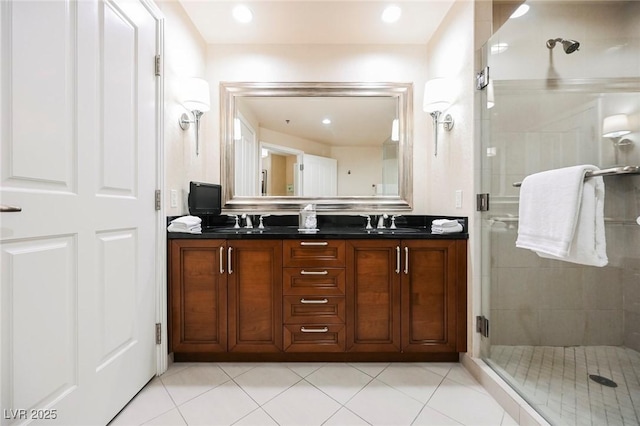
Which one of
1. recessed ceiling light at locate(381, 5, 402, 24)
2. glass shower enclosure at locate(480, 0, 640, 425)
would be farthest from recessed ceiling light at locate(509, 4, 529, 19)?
recessed ceiling light at locate(381, 5, 402, 24)

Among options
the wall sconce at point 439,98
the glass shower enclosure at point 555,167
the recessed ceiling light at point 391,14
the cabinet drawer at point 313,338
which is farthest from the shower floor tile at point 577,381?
the recessed ceiling light at point 391,14

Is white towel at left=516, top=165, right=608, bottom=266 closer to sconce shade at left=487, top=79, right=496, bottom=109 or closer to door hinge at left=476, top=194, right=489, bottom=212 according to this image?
door hinge at left=476, top=194, right=489, bottom=212

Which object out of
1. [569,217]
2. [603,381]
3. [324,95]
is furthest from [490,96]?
[603,381]

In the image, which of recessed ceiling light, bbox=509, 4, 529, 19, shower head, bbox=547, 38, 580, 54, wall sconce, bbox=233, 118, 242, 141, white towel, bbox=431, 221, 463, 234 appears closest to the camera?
shower head, bbox=547, 38, 580, 54

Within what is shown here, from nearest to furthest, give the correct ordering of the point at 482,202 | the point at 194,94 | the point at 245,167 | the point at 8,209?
1. the point at 8,209
2. the point at 482,202
3. the point at 194,94
4. the point at 245,167

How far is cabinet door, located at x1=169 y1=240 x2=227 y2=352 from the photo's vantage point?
1.68 metres

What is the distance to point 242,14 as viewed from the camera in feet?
6.38

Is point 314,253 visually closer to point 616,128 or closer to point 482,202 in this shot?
point 482,202

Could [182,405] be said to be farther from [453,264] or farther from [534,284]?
[534,284]

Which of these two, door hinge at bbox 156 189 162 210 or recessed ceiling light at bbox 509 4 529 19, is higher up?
recessed ceiling light at bbox 509 4 529 19

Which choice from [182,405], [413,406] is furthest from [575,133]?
[182,405]

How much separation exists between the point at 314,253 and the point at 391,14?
1.81 m

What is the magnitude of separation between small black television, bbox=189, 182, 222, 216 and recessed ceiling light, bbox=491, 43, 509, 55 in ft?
6.69

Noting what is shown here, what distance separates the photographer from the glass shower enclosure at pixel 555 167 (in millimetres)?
1203
